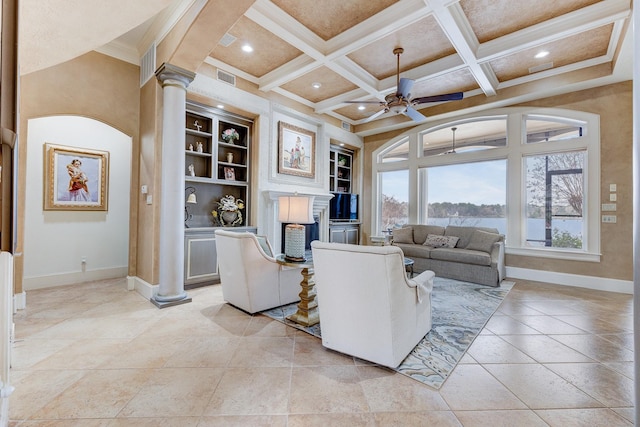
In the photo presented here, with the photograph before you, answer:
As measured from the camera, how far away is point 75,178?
4.37 meters

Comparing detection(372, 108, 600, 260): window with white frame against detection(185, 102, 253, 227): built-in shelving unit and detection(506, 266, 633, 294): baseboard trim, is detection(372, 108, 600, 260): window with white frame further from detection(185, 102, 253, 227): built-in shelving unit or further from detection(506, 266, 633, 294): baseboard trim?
detection(185, 102, 253, 227): built-in shelving unit

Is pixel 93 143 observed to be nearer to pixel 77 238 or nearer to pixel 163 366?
pixel 77 238

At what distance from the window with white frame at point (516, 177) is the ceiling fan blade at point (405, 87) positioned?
2614 millimetres

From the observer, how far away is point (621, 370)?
2041mm

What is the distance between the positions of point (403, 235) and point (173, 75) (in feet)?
15.9

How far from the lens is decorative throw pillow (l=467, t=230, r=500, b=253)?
4.75m

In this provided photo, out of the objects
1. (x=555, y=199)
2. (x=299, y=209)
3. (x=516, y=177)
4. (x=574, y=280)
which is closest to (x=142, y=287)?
(x=299, y=209)

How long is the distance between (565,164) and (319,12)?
4.69 m

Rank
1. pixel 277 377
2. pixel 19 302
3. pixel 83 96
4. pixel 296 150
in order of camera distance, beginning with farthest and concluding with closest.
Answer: pixel 296 150, pixel 83 96, pixel 19 302, pixel 277 377

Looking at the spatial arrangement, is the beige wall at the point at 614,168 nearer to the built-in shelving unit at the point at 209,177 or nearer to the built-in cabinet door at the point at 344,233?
the built-in cabinet door at the point at 344,233

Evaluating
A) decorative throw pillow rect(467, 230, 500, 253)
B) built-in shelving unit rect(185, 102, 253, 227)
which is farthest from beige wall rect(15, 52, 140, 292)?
decorative throw pillow rect(467, 230, 500, 253)

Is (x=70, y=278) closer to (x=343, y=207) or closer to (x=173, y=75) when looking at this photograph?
(x=173, y=75)

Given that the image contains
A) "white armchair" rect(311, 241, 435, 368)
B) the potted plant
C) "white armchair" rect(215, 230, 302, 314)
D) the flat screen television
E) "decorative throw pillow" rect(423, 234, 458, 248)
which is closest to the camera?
"white armchair" rect(311, 241, 435, 368)

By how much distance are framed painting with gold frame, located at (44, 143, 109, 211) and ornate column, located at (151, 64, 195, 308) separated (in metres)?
2.04
